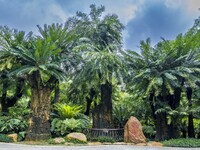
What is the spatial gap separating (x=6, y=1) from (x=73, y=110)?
6269 millimetres

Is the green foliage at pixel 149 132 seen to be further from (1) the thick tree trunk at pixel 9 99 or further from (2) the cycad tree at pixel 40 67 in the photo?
(1) the thick tree trunk at pixel 9 99

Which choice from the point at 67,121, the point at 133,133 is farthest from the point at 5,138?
the point at 133,133

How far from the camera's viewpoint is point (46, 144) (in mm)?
10375

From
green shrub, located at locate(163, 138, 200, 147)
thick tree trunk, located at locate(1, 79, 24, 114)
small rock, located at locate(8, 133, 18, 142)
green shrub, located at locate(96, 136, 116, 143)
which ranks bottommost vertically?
green shrub, located at locate(163, 138, 200, 147)

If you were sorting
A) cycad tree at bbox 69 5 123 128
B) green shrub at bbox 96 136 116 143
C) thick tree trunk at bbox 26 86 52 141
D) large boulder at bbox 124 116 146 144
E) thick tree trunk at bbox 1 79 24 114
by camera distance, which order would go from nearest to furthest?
1. large boulder at bbox 124 116 146 144
2. thick tree trunk at bbox 26 86 52 141
3. green shrub at bbox 96 136 116 143
4. cycad tree at bbox 69 5 123 128
5. thick tree trunk at bbox 1 79 24 114

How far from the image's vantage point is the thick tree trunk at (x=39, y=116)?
1118cm

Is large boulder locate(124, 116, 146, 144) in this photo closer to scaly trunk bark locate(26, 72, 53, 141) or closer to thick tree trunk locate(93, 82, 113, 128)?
thick tree trunk locate(93, 82, 113, 128)

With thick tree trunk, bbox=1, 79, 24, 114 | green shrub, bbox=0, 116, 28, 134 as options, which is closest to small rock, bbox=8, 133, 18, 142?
green shrub, bbox=0, 116, 28, 134

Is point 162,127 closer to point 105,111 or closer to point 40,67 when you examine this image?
point 105,111

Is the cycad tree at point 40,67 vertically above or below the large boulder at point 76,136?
above

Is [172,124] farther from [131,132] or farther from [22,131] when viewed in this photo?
[22,131]

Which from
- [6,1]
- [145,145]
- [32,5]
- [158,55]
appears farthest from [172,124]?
[6,1]

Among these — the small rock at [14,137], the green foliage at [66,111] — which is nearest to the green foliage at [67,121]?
the green foliage at [66,111]

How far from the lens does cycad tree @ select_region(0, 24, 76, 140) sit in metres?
11.0
